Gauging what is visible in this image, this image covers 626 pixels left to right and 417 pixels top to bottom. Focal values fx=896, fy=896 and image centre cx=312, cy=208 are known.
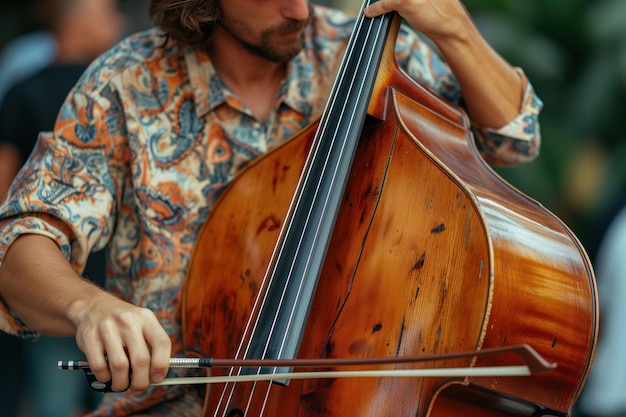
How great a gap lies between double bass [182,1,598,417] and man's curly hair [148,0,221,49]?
10.9 inches

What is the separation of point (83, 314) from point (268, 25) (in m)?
0.59

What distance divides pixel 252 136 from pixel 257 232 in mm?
225

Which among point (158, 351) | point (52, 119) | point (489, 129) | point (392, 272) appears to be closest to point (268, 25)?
point (489, 129)

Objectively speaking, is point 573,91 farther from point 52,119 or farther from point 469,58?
point 469,58

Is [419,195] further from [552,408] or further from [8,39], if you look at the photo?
[8,39]

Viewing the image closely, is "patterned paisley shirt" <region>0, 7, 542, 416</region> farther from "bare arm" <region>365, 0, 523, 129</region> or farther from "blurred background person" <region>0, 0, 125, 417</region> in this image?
"blurred background person" <region>0, 0, 125, 417</region>

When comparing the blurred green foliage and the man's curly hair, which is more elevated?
the man's curly hair

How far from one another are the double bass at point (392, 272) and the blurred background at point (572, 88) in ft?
9.35

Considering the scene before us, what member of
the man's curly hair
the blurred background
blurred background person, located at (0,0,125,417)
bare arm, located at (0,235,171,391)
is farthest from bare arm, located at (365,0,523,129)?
the blurred background

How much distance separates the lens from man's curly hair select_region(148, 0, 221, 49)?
59.4 inches

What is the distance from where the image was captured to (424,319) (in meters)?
1.12

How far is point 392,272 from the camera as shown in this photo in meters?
1.18

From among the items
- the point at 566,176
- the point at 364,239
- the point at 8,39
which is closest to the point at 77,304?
the point at 364,239

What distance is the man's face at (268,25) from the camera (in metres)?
1.46
